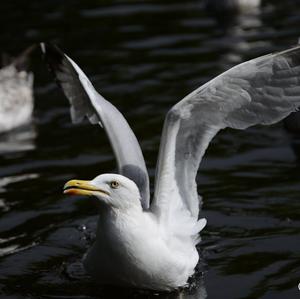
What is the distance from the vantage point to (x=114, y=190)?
25.3 feet

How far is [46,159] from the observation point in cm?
1114

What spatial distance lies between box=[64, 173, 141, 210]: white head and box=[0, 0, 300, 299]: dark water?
0.76 meters

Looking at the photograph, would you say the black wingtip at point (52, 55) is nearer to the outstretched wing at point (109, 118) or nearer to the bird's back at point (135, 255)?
the outstretched wing at point (109, 118)

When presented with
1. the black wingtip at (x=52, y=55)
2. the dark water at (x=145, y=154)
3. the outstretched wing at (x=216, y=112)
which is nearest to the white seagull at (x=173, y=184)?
the outstretched wing at (x=216, y=112)

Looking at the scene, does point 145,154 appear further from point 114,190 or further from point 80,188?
point 80,188

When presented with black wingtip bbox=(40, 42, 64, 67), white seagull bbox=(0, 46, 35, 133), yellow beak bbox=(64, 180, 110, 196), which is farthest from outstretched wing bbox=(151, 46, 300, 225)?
white seagull bbox=(0, 46, 35, 133)

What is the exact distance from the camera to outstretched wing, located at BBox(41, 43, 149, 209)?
8266 millimetres

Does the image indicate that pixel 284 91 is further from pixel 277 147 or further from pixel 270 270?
pixel 277 147

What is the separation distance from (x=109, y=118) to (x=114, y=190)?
3.11ft

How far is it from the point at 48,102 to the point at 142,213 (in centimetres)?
552

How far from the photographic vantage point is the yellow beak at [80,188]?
298 inches

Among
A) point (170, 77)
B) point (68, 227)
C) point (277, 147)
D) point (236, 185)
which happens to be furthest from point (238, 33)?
point (68, 227)

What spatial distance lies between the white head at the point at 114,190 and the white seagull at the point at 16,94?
5175 mm

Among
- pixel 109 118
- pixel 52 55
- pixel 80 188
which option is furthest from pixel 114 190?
pixel 52 55
